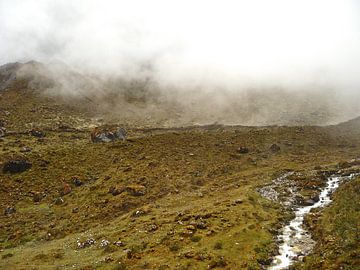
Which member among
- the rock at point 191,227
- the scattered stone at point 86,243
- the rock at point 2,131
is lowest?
the scattered stone at point 86,243

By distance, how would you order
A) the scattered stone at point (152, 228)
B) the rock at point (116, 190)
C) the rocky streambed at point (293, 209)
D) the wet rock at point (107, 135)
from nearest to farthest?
the rocky streambed at point (293, 209), the scattered stone at point (152, 228), the rock at point (116, 190), the wet rock at point (107, 135)

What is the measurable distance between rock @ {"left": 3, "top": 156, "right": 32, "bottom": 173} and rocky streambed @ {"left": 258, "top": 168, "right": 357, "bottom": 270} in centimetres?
4456

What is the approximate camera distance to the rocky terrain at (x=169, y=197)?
36125mm

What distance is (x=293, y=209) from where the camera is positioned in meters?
48.8

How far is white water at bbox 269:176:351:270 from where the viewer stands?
33406 millimetres

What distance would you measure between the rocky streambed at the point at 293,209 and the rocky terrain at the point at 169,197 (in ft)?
1.46

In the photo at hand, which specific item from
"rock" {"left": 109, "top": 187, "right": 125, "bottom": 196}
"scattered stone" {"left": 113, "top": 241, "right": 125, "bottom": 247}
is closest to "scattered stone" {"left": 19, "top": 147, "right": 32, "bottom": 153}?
"rock" {"left": 109, "top": 187, "right": 125, "bottom": 196}

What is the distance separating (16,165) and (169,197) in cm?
3339

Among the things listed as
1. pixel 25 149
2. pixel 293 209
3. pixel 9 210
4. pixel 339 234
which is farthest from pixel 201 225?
pixel 25 149

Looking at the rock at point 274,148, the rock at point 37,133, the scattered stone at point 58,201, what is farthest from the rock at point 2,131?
the rock at point 274,148

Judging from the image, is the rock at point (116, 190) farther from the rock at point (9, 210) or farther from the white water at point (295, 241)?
the white water at point (295, 241)

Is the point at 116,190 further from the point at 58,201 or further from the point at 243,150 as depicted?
the point at 243,150

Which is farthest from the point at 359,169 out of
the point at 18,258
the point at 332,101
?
the point at 332,101

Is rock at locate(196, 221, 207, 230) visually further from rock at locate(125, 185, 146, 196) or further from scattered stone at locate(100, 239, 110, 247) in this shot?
rock at locate(125, 185, 146, 196)
